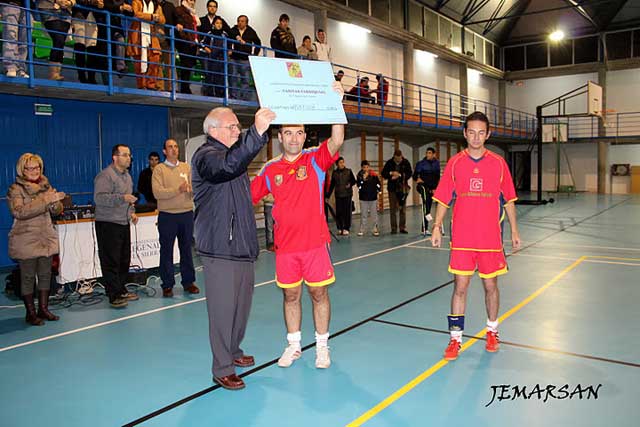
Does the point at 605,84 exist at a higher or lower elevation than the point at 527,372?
higher

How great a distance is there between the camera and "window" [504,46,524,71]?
29.1m

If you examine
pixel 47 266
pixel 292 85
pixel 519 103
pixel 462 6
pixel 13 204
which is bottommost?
pixel 47 266

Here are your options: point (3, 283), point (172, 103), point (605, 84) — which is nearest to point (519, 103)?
point (605, 84)

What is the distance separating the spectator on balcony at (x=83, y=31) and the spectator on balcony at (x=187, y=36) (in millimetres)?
1419

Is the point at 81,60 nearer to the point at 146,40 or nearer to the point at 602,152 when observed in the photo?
the point at 146,40

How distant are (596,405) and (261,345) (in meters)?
2.65

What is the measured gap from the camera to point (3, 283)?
789 centimetres

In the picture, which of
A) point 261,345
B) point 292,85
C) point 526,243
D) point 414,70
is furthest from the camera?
point 414,70

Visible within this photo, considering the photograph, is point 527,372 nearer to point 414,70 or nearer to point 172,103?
point 172,103

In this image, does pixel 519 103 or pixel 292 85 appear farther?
pixel 519 103

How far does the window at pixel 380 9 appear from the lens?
742 inches

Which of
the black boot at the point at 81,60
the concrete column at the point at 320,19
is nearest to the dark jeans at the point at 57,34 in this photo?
the black boot at the point at 81,60

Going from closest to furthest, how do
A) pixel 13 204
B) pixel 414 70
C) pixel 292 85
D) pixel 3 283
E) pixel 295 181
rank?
pixel 292 85 → pixel 295 181 → pixel 13 204 → pixel 3 283 → pixel 414 70

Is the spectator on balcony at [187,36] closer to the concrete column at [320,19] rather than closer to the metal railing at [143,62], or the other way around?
the metal railing at [143,62]
